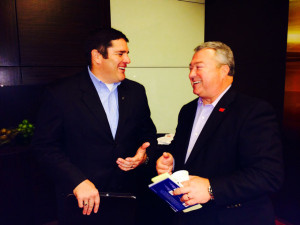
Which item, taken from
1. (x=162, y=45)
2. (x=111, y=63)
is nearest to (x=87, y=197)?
(x=111, y=63)

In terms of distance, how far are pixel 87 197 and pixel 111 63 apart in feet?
3.06

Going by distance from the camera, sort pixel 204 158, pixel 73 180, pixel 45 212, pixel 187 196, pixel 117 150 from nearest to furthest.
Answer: pixel 187 196
pixel 204 158
pixel 73 180
pixel 117 150
pixel 45 212

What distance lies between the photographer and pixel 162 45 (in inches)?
135

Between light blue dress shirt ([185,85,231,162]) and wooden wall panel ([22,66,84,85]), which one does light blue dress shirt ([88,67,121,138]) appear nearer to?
light blue dress shirt ([185,85,231,162])

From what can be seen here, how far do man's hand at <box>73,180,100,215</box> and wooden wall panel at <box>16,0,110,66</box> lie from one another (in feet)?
5.43

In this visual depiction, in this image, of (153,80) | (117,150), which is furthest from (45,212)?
(153,80)

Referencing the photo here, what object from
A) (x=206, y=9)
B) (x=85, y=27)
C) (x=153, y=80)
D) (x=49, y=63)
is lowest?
(x=153, y=80)

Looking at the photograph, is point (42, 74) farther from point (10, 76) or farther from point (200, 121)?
point (200, 121)

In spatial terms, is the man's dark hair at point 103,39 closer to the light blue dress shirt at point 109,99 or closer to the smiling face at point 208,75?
the light blue dress shirt at point 109,99

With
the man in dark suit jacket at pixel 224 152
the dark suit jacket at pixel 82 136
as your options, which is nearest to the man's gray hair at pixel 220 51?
the man in dark suit jacket at pixel 224 152

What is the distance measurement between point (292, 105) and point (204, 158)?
1787mm

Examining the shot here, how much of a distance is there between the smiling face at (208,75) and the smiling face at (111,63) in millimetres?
574

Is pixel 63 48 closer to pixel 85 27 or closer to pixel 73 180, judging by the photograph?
pixel 85 27

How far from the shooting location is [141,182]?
2.60 m
